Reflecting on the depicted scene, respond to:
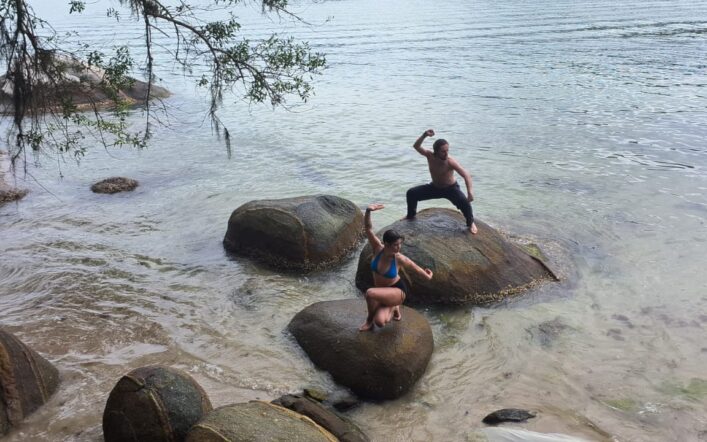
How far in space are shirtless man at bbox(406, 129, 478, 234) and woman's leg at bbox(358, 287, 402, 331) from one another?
2.81 m

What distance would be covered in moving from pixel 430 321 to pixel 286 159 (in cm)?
1050

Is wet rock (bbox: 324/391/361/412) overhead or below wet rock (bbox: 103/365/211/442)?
below

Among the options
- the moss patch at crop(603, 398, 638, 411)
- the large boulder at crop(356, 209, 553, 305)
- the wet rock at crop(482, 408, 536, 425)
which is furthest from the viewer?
the large boulder at crop(356, 209, 553, 305)

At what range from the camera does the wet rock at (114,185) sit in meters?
15.1

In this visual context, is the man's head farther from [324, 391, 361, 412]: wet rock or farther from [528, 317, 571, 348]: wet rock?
[324, 391, 361, 412]: wet rock

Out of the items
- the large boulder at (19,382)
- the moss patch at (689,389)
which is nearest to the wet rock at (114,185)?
the large boulder at (19,382)

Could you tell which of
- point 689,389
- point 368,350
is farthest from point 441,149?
point 689,389

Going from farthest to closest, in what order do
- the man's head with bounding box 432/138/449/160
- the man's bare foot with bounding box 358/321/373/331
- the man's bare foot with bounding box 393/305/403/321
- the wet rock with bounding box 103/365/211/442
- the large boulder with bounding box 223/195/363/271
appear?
1. the large boulder with bounding box 223/195/363/271
2. the man's head with bounding box 432/138/449/160
3. the man's bare foot with bounding box 393/305/403/321
4. the man's bare foot with bounding box 358/321/373/331
5. the wet rock with bounding box 103/365/211/442

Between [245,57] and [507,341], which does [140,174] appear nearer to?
[245,57]

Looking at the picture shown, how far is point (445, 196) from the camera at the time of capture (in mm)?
9430

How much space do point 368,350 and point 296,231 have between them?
11.5 ft

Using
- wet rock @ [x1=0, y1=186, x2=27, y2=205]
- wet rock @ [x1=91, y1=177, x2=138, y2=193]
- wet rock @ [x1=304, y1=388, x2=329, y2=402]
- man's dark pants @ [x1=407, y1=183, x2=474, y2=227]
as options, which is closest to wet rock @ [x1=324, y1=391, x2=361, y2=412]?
wet rock @ [x1=304, y1=388, x2=329, y2=402]

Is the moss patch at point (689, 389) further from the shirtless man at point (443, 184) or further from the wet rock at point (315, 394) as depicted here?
the wet rock at point (315, 394)

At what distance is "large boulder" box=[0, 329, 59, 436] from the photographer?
5.95 m
